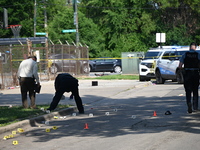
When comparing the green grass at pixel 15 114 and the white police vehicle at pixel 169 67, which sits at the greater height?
the white police vehicle at pixel 169 67

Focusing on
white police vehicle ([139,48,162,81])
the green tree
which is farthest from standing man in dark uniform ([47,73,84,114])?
the green tree

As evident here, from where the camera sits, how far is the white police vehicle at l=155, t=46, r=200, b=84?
25.2 meters

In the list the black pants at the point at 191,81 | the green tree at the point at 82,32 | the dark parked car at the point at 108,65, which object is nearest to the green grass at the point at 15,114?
the black pants at the point at 191,81

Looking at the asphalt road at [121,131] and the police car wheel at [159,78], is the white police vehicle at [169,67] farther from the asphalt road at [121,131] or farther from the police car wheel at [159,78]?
the asphalt road at [121,131]

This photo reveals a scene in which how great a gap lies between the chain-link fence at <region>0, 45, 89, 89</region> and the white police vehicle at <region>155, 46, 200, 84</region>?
652 centimetres

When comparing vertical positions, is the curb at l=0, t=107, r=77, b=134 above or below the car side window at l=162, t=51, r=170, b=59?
below

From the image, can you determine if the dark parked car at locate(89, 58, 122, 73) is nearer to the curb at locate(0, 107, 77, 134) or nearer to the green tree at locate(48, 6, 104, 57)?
the green tree at locate(48, 6, 104, 57)

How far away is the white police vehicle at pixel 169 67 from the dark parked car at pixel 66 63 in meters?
8.35

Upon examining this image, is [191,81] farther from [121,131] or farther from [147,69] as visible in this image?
[147,69]

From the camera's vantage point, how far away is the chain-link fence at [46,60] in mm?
26091

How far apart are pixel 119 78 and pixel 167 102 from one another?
15482 millimetres

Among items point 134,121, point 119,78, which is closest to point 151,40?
point 119,78

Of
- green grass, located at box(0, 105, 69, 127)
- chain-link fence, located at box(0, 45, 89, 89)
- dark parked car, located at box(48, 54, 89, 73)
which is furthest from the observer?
dark parked car, located at box(48, 54, 89, 73)

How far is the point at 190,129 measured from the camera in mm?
10219
